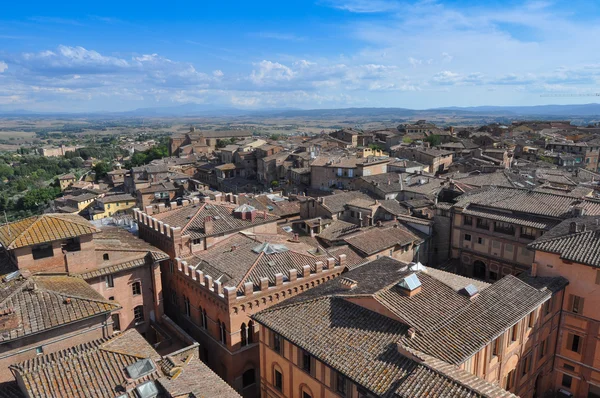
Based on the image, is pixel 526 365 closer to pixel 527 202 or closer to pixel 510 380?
pixel 510 380

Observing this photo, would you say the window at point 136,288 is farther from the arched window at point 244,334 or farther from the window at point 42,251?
the arched window at point 244,334

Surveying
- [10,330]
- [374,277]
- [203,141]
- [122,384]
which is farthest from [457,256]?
[203,141]

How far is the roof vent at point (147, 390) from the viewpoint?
60.8ft

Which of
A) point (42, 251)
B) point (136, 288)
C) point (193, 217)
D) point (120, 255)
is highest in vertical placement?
point (193, 217)

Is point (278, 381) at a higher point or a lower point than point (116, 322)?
lower

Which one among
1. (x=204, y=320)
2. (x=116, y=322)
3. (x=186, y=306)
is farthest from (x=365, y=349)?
(x=116, y=322)

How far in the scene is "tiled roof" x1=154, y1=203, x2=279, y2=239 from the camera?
34.9m

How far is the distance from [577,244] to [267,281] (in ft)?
70.3

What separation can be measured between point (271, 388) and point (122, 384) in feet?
34.0

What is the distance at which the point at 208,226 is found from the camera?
3488 cm

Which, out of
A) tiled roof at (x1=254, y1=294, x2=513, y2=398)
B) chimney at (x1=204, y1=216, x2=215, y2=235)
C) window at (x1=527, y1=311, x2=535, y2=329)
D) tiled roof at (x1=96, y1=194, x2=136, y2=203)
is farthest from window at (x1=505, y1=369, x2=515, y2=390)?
tiled roof at (x1=96, y1=194, x2=136, y2=203)

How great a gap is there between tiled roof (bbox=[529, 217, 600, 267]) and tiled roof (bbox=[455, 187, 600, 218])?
8.06 meters

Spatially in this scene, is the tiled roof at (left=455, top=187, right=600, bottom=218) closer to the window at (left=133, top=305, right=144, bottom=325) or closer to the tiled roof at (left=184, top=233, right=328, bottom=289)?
the tiled roof at (left=184, top=233, right=328, bottom=289)

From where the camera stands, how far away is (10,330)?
22.1 meters
